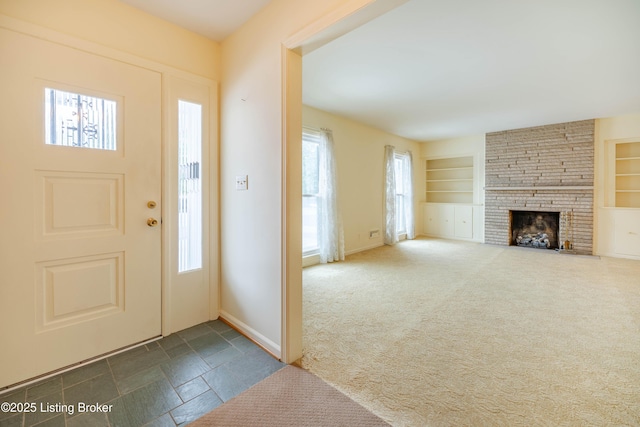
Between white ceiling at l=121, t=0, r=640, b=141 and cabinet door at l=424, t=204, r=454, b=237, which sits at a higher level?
white ceiling at l=121, t=0, r=640, b=141

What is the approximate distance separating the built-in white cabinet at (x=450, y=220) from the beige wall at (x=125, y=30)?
6.06 m

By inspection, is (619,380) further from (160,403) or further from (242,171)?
(242,171)

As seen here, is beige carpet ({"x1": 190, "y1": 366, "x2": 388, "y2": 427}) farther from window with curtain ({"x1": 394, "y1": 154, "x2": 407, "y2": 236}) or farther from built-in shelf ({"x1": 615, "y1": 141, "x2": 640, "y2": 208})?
built-in shelf ({"x1": 615, "y1": 141, "x2": 640, "y2": 208})

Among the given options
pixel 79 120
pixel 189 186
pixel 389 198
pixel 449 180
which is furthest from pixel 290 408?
pixel 449 180

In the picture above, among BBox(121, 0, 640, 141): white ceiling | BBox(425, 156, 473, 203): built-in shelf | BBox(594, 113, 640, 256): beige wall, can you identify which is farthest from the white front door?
BBox(594, 113, 640, 256): beige wall

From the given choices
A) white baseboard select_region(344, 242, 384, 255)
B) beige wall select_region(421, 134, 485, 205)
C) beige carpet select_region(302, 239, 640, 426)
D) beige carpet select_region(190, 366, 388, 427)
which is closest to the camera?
beige carpet select_region(190, 366, 388, 427)

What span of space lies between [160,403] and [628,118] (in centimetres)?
743

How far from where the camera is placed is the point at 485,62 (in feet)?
9.09

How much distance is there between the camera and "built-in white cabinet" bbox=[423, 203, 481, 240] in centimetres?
631

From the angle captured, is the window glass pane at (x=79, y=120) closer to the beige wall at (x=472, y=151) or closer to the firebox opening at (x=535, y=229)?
the beige wall at (x=472, y=151)

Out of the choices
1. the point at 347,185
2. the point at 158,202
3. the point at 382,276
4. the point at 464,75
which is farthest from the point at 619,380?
the point at 347,185

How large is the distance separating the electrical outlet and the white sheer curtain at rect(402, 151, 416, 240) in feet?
17.1

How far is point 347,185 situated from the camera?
4.92 m

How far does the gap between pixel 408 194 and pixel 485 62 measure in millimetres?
3984
